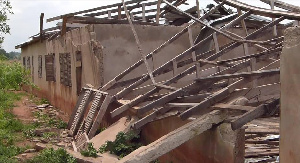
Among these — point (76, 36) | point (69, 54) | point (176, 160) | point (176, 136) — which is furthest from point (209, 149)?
point (69, 54)

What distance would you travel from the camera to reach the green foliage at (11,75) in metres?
6.26

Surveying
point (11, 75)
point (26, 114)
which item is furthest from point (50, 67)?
point (11, 75)

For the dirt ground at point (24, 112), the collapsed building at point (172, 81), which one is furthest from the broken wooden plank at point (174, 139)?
the dirt ground at point (24, 112)

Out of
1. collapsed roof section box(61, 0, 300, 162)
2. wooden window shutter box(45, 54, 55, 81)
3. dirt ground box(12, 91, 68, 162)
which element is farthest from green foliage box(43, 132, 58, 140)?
wooden window shutter box(45, 54, 55, 81)

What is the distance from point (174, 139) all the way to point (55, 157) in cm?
290

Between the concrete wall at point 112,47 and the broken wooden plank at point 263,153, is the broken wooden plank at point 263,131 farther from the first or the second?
the concrete wall at point 112,47

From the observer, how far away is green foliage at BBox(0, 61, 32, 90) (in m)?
6.26

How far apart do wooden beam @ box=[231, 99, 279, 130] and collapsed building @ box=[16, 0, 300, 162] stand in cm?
1

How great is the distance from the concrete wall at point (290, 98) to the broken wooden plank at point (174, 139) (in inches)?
60.5

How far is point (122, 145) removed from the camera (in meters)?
6.92

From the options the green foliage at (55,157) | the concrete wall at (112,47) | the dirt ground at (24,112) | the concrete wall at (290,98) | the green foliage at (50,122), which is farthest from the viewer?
the dirt ground at (24,112)

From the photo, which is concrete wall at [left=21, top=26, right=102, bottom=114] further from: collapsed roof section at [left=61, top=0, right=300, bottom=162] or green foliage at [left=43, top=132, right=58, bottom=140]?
green foliage at [left=43, top=132, right=58, bottom=140]

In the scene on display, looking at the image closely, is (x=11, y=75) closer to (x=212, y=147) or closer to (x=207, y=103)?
(x=207, y=103)

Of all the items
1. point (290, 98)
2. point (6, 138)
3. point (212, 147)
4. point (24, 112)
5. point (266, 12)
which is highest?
point (266, 12)
